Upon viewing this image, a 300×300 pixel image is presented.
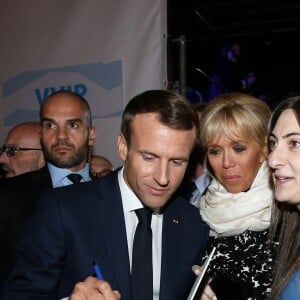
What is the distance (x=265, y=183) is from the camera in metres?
2.10

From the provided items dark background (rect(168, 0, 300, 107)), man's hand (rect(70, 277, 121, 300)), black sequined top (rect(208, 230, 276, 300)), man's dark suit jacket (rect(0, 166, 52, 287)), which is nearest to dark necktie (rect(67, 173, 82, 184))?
man's dark suit jacket (rect(0, 166, 52, 287))

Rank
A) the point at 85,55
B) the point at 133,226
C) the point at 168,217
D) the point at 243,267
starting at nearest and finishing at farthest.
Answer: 1. the point at 133,226
2. the point at 168,217
3. the point at 243,267
4. the point at 85,55

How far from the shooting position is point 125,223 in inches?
66.3

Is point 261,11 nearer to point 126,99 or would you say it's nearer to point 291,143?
point 126,99

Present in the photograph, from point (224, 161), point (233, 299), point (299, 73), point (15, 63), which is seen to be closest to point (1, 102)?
point (15, 63)

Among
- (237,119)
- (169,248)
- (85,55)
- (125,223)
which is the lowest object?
(169,248)

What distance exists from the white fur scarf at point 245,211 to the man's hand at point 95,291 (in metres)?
0.90

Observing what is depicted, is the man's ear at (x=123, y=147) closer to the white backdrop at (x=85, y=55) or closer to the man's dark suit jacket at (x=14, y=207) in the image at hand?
the man's dark suit jacket at (x=14, y=207)

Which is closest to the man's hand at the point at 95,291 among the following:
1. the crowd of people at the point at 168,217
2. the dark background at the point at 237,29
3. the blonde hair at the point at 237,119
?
the crowd of people at the point at 168,217

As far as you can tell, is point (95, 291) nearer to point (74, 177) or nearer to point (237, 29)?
point (74, 177)

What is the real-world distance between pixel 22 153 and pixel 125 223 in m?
1.43

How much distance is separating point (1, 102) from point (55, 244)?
8.83 feet

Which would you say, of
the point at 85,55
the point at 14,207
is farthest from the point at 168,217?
the point at 85,55

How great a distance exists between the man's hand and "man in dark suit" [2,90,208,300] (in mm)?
280
